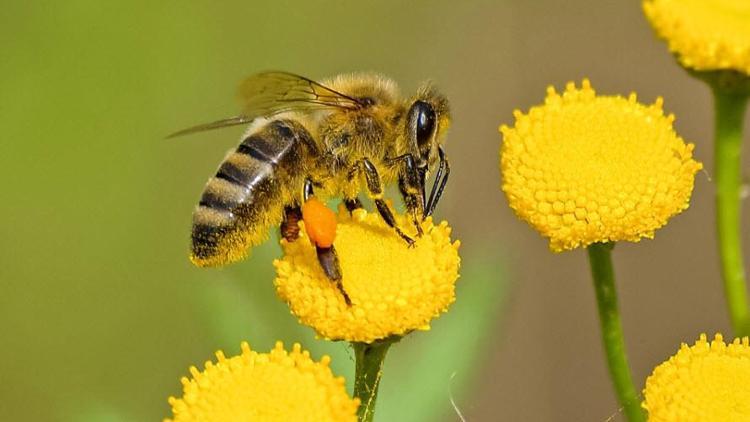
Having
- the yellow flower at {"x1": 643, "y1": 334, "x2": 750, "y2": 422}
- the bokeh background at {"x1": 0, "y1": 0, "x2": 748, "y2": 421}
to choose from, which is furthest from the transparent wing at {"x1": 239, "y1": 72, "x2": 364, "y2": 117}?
the bokeh background at {"x1": 0, "y1": 0, "x2": 748, "y2": 421}

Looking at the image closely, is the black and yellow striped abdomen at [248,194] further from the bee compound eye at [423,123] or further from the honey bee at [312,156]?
the bee compound eye at [423,123]

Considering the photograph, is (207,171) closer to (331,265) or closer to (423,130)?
(423,130)

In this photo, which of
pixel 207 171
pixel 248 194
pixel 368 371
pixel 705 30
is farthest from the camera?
pixel 207 171

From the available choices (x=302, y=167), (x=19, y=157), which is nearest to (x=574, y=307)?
(x=19, y=157)

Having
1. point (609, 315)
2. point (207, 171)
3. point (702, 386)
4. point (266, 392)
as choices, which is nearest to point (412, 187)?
point (609, 315)

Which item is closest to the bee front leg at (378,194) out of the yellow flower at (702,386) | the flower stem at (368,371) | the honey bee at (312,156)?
the honey bee at (312,156)

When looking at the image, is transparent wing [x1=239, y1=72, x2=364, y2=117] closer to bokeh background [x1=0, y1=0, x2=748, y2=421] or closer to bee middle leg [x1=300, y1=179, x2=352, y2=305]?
bee middle leg [x1=300, y1=179, x2=352, y2=305]

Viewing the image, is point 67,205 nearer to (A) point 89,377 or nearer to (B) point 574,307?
(A) point 89,377
